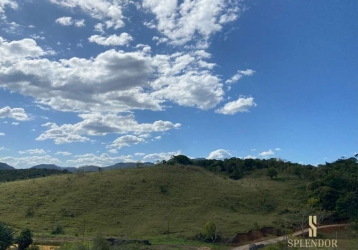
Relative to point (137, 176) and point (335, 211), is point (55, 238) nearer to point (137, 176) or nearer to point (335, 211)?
point (137, 176)

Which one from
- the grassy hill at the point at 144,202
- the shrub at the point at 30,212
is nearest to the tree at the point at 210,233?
the grassy hill at the point at 144,202

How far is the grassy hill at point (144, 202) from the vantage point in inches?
1549

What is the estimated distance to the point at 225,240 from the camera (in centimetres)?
3569

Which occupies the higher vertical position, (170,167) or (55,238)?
(170,167)

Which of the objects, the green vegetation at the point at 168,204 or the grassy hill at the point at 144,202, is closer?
the green vegetation at the point at 168,204

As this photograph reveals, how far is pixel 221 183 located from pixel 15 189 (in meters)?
29.9

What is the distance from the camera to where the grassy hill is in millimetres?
39344

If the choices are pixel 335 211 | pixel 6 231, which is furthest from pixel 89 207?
pixel 335 211
